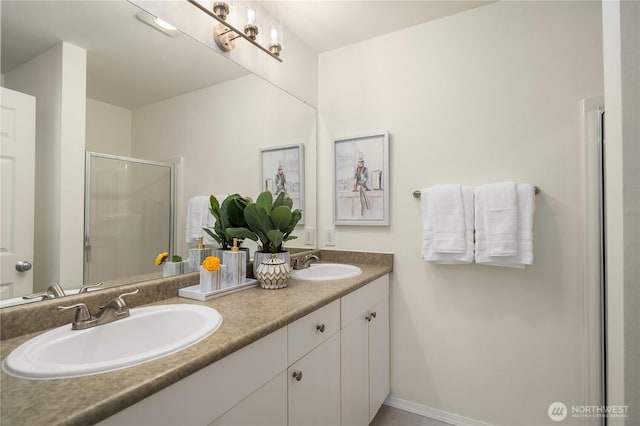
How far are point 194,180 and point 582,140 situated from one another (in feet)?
6.10

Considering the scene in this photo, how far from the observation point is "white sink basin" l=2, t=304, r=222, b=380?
64 centimetres

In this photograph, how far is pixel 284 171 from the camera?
6.39 ft

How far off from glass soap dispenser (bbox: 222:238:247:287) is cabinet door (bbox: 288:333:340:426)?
458 millimetres

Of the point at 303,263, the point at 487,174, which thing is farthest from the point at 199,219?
the point at 487,174

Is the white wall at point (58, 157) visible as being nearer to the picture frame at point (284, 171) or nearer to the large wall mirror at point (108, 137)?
the large wall mirror at point (108, 137)

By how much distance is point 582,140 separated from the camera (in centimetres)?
149

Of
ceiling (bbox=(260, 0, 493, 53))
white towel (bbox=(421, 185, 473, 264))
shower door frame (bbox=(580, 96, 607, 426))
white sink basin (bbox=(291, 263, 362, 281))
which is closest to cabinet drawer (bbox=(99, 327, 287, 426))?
white sink basin (bbox=(291, 263, 362, 281))

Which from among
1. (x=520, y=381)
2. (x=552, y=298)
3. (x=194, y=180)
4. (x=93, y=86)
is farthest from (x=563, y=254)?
(x=93, y=86)

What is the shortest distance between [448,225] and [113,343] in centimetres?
154

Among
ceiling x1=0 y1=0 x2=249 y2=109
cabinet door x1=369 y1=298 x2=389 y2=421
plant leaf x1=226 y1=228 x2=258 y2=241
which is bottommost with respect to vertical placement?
cabinet door x1=369 y1=298 x2=389 y2=421

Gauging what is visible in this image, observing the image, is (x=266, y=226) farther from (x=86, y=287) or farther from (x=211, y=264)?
(x=86, y=287)

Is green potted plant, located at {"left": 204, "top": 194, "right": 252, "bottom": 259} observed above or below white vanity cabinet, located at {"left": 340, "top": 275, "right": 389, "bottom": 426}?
above

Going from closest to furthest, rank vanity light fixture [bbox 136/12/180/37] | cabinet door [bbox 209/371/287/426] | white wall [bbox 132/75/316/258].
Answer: cabinet door [bbox 209/371/287/426]
vanity light fixture [bbox 136/12/180/37]
white wall [bbox 132/75/316/258]

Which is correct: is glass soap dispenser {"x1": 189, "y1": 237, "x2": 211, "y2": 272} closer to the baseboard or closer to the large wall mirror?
the large wall mirror
